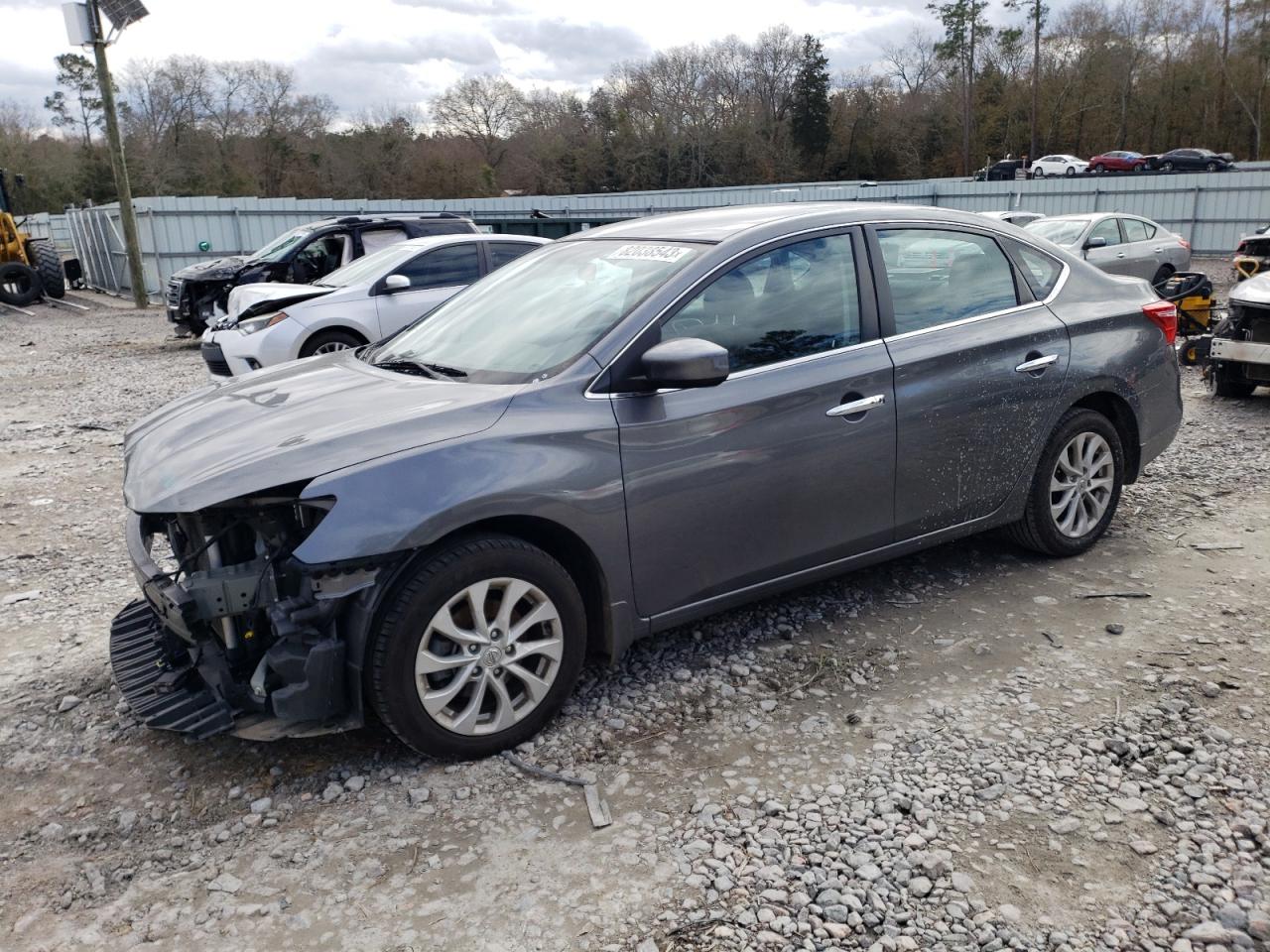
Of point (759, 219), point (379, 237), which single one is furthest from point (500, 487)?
point (379, 237)

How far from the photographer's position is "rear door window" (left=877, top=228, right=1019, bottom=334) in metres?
4.24

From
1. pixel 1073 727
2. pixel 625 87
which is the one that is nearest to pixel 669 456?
pixel 1073 727

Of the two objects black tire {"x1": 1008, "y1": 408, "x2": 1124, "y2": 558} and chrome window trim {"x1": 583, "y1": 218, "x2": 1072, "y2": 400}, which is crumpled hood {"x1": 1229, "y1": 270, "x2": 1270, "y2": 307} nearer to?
black tire {"x1": 1008, "y1": 408, "x2": 1124, "y2": 558}

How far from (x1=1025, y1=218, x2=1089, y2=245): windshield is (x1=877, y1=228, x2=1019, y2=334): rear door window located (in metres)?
11.4

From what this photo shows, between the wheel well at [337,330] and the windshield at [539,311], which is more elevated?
the windshield at [539,311]

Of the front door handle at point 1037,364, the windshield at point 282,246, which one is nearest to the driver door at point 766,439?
the front door handle at point 1037,364

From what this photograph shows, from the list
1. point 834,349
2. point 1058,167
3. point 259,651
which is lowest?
point 259,651

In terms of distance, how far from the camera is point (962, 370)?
4270 mm

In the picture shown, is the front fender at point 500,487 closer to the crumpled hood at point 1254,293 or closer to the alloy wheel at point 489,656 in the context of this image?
the alloy wheel at point 489,656

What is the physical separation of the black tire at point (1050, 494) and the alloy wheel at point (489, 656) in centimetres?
255

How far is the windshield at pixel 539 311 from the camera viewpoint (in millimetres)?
3715

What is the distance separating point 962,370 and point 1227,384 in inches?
231

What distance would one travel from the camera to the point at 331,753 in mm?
3496

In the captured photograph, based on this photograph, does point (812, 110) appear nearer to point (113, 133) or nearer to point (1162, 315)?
point (113, 133)
